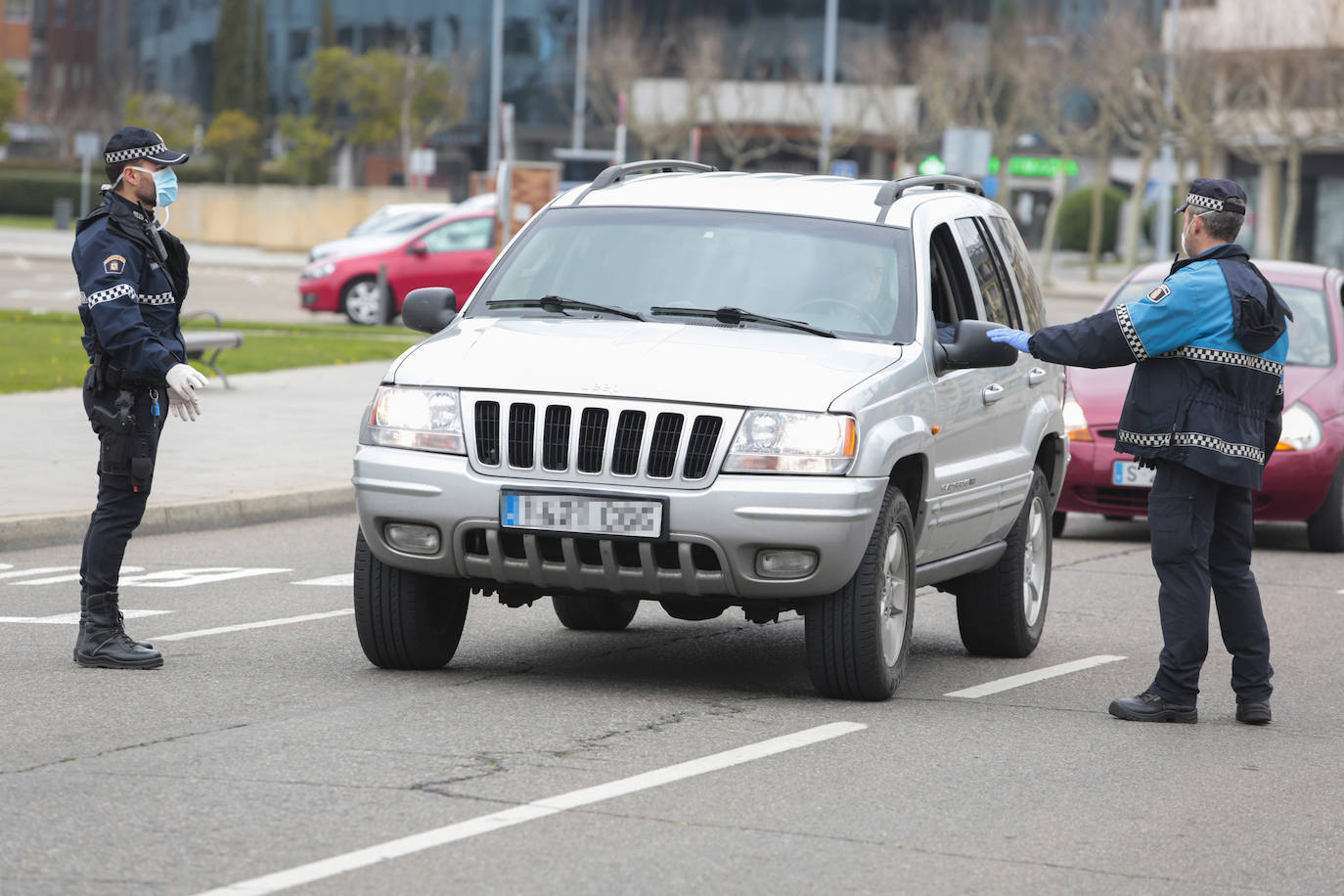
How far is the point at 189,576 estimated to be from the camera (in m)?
10.8

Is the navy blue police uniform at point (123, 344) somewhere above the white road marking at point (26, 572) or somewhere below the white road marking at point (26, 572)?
above

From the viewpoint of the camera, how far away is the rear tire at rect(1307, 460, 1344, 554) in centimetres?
1329

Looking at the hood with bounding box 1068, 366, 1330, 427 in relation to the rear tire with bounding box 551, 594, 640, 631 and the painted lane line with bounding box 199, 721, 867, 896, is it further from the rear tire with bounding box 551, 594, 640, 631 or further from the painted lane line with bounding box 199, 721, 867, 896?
the painted lane line with bounding box 199, 721, 867, 896

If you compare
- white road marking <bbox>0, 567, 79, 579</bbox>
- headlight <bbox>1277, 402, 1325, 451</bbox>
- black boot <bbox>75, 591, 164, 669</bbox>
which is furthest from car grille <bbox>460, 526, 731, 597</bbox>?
headlight <bbox>1277, 402, 1325, 451</bbox>

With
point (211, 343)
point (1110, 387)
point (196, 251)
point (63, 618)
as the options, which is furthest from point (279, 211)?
point (63, 618)

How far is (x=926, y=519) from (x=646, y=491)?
1.29 meters

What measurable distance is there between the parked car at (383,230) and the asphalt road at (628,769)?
928 inches

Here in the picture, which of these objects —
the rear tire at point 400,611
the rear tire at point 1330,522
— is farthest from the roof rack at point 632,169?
the rear tire at point 1330,522

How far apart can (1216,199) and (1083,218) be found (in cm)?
6628

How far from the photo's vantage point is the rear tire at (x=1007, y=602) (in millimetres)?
8938

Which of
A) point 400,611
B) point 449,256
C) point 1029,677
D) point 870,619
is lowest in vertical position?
point 1029,677

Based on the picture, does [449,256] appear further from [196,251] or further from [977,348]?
[196,251]

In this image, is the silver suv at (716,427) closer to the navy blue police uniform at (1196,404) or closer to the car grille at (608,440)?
the car grille at (608,440)

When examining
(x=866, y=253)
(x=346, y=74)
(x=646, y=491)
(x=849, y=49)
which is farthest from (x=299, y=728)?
(x=849, y=49)
